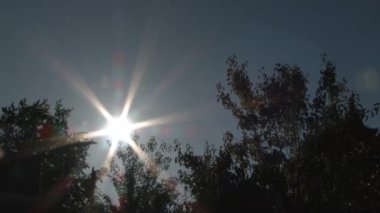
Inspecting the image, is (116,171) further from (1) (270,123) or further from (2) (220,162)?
(1) (270,123)

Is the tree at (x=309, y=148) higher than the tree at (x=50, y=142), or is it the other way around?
the tree at (x=50, y=142)

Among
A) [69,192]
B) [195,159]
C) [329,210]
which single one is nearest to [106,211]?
[69,192]

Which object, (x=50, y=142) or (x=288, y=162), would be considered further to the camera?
(x=50, y=142)

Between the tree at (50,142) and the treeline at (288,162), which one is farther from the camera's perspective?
the tree at (50,142)

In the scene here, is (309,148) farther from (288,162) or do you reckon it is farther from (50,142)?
(50,142)

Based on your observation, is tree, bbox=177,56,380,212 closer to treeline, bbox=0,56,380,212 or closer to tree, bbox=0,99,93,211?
treeline, bbox=0,56,380,212

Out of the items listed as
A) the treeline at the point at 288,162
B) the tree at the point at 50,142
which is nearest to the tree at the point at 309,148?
the treeline at the point at 288,162

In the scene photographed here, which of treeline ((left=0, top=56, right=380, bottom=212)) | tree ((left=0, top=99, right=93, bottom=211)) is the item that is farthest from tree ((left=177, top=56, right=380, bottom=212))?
tree ((left=0, top=99, right=93, bottom=211))

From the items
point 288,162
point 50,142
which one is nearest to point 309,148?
point 288,162

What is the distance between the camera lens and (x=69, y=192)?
47.1m

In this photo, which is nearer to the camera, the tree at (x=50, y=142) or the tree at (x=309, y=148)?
the tree at (x=309, y=148)

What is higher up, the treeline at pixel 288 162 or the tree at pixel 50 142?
the tree at pixel 50 142

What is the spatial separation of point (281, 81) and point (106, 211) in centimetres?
4089

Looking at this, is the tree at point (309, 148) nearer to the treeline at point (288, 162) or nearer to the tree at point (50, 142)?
the treeline at point (288, 162)
